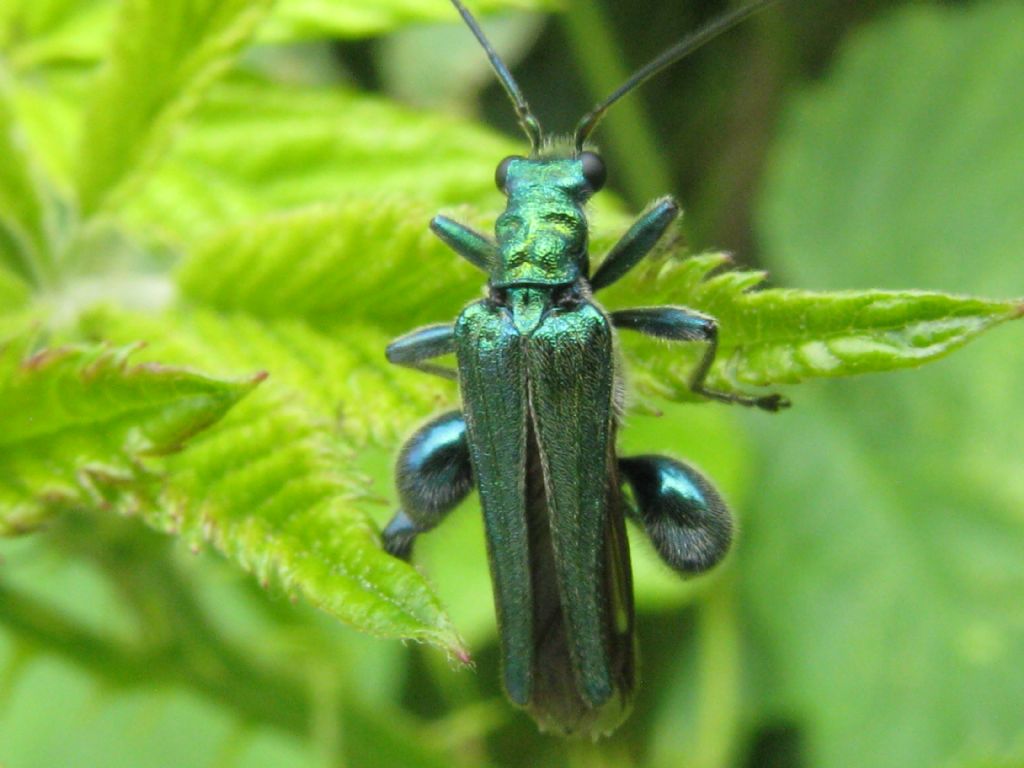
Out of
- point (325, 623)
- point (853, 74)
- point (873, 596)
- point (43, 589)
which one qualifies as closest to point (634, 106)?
point (853, 74)

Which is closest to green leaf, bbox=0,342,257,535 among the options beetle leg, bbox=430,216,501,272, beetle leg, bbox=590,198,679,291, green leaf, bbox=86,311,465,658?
green leaf, bbox=86,311,465,658

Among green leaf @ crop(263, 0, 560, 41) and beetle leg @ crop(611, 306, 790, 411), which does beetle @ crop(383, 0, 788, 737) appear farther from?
green leaf @ crop(263, 0, 560, 41)

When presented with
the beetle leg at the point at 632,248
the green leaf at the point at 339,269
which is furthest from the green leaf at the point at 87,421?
the beetle leg at the point at 632,248

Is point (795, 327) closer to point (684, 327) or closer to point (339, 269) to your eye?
point (684, 327)

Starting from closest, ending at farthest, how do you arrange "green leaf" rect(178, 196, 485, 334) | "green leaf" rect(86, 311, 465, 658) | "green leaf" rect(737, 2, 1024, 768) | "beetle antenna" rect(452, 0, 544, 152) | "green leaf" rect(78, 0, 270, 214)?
"green leaf" rect(86, 311, 465, 658) < "green leaf" rect(178, 196, 485, 334) < "green leaf" rect(78, 0, 270, 214) < "beetle antenna" rect(452, 0, 544, 152) < "green leaf" rect(737, 2, 1024, 768)

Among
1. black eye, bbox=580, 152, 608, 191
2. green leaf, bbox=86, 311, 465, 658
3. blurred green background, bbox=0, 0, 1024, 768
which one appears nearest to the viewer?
green leaf, bbox=86, 311, 465, 658

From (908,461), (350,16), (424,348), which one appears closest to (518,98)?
(350,16)
